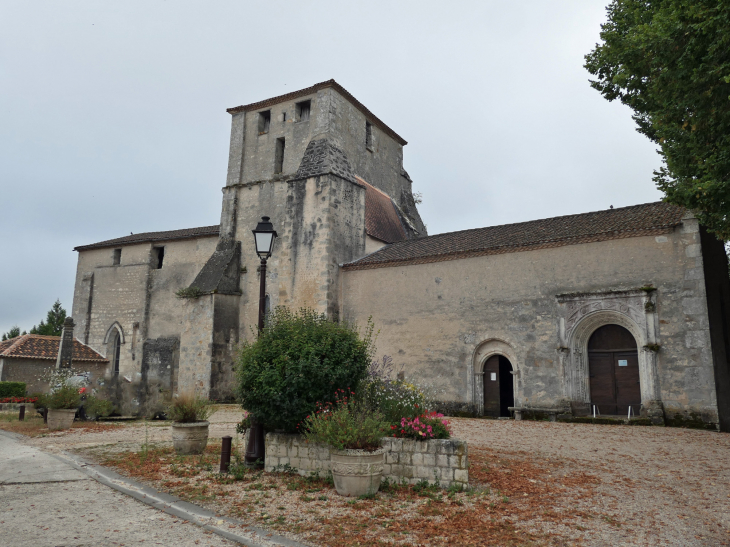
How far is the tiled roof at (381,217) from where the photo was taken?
2341 cm

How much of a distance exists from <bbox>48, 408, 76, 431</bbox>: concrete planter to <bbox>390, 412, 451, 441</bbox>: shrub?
10.7 m

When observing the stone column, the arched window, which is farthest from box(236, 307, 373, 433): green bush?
the arched window

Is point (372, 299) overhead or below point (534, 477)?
overhead

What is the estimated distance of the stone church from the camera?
574 inches

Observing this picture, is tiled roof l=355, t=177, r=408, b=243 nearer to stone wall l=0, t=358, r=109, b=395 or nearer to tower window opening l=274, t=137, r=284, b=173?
tower window opening l=274, t=137, r=284, b=173

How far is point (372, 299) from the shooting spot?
65.7ft

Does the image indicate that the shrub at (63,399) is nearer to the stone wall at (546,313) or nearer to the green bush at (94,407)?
the green bush at (94,407)

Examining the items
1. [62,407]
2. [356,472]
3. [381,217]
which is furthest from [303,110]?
[356,472]

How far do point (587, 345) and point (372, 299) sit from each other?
25.9 ft

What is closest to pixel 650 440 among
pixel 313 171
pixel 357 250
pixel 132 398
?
pixel 357 250

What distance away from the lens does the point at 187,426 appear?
929cm

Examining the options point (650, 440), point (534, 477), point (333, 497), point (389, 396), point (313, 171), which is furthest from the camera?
point (313, 171)

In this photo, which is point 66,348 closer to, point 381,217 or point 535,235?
point 381,217

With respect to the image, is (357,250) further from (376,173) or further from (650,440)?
(650,440)
